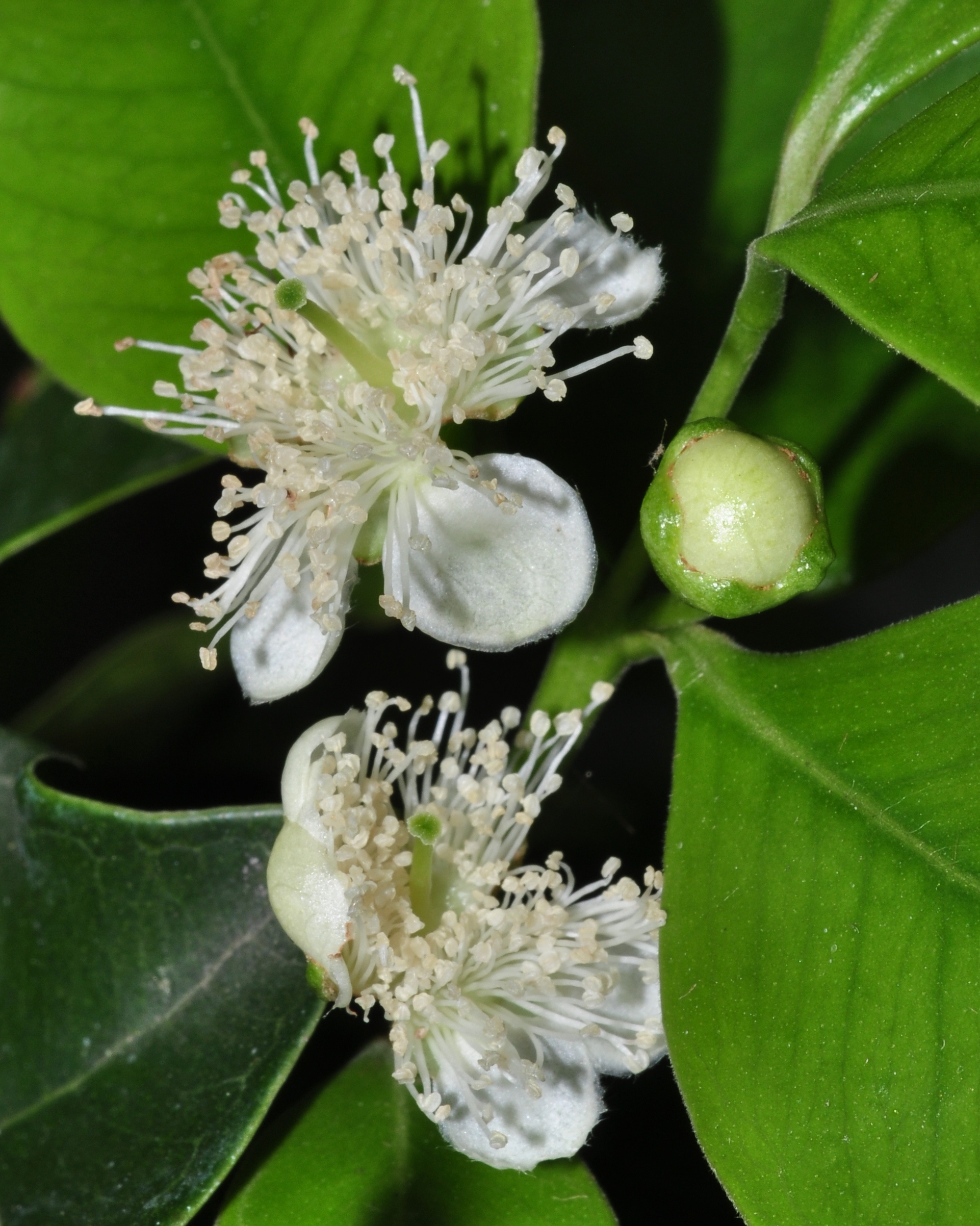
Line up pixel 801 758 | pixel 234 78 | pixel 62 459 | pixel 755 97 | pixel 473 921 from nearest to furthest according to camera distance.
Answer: pixel 801 758 → pixel 473 921 → pixel 234 78 → pixel 755 97 → pixel 62 459

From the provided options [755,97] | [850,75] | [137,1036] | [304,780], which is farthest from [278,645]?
[755,97]

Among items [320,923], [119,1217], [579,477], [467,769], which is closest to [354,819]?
[320,923]

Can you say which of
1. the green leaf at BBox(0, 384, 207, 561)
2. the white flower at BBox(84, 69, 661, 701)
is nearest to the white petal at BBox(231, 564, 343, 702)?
the white flower at BBox(84, 69, 661, 701)

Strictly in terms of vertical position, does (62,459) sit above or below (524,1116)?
above

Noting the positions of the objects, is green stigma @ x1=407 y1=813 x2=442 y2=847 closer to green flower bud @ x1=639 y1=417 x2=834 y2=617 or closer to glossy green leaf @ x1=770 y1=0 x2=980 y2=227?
green flower bud @ x1=639 y1=417 x2=834 y2=617

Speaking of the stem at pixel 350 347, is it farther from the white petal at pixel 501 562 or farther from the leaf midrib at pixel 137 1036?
the leaf midrib at pixel 137 1036

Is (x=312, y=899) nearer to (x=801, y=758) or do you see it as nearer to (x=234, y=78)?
(x=801, y=758)

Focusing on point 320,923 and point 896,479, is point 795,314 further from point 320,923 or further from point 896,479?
point 320,923
